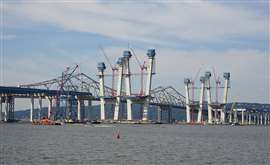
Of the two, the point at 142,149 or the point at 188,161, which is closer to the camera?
the point at 188,161

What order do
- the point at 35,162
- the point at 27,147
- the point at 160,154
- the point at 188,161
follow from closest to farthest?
the point at 35,162 → the point at 188,161 → the point at 160,154 → the point at 27,147

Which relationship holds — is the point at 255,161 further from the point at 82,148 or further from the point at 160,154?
the point at 82,148

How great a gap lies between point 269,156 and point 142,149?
541 inches

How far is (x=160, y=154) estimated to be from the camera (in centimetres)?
5869

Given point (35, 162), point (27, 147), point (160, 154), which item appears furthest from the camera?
point (27, 147)

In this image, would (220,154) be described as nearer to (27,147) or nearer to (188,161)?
(188,161)

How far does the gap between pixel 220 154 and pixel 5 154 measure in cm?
2233

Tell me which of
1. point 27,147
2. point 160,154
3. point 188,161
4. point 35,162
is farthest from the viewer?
point 27,147

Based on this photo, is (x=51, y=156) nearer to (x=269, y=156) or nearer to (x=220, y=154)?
(x=220, y=154)

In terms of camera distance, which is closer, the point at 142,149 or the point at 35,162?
the point at 35,162

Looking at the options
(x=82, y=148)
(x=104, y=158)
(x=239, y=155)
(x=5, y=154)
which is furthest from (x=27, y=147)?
(x=239, y=155)

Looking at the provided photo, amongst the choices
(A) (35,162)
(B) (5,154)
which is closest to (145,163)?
(A) (35,162)

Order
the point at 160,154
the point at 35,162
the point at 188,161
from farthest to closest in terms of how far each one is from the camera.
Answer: the point at 160,154 < the point at 188,161 < the point at 35,162

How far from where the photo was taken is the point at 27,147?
63.4 meters
